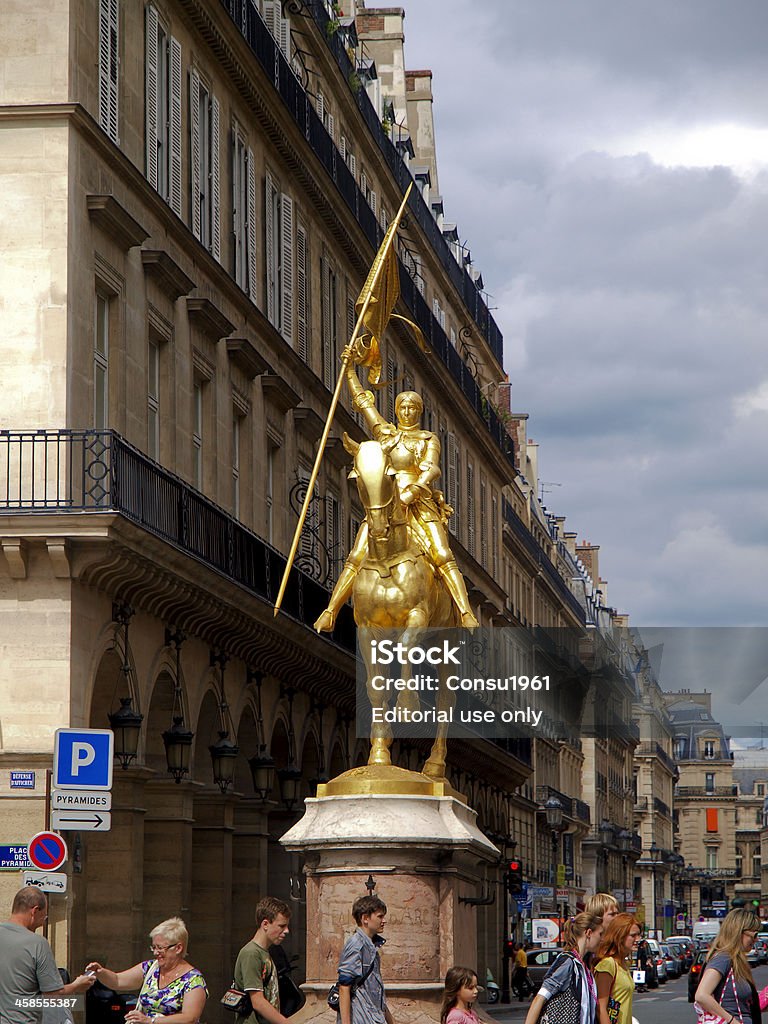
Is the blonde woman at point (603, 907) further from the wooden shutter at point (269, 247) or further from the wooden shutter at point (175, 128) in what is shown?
the wooden shutter at point (269, 247)

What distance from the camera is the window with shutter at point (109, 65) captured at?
25844mm

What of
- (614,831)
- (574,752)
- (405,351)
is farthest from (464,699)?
(614,831)

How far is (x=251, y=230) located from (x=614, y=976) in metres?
22.3

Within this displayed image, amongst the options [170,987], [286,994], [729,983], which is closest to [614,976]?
[729,983]

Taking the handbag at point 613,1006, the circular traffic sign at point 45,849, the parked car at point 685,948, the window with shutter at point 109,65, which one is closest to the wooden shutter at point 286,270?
the window with shutter at point 109,65

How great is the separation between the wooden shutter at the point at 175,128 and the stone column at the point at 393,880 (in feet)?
39.5

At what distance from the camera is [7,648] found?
23.3 meters

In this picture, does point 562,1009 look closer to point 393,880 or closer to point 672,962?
point 393,880

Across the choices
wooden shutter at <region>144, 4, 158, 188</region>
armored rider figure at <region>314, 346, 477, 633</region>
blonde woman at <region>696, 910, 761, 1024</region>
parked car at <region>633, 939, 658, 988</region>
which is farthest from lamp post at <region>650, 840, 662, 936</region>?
blonde woman at <region>696, 910, 761, 1024</region>

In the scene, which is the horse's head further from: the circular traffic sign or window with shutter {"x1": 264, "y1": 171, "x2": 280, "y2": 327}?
window with shutter {"x1": 264, "y1": 171, "x2": 280, "y2": 327}

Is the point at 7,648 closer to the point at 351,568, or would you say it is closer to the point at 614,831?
the point at 351,568

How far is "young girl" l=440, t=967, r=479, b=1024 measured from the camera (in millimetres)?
13469

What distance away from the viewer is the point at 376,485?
2025 centimetres

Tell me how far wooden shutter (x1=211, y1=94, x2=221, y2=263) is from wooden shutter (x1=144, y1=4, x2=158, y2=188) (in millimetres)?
3168
